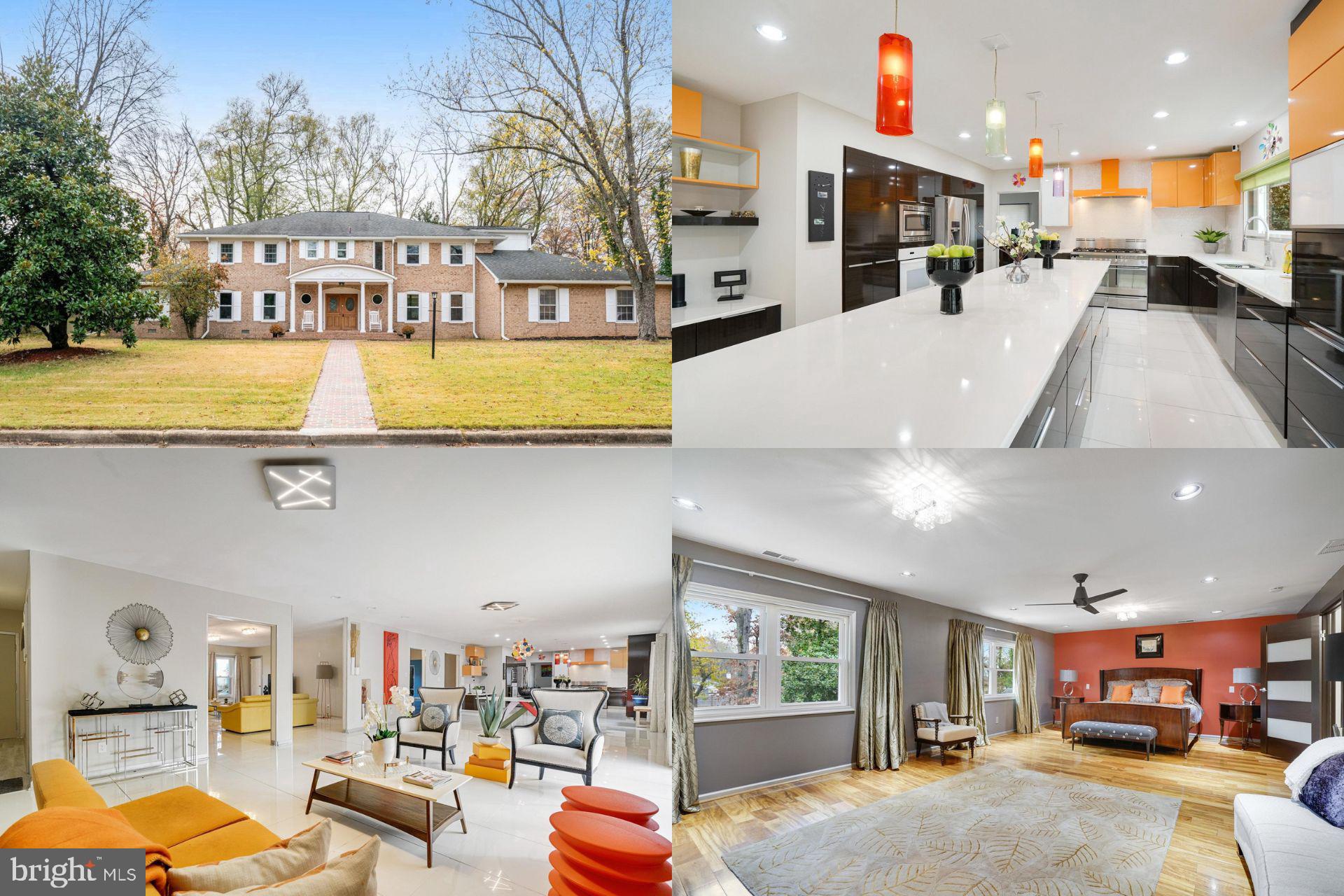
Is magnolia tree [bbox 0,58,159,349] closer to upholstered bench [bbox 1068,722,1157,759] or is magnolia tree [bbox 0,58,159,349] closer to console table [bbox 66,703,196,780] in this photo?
console table [bbox 66,703,196,780]

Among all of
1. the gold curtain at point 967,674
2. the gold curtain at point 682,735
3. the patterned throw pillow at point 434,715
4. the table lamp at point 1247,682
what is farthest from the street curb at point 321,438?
the table lamp at point 1247,682

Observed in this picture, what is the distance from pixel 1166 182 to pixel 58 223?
19.1ft

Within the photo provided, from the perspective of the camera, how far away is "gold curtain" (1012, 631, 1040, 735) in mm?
2770

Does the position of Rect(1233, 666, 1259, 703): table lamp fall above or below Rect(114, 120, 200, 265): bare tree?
below

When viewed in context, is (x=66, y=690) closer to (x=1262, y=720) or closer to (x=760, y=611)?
(x=760, y=611)

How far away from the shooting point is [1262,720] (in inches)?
101

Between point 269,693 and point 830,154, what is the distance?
4707mm

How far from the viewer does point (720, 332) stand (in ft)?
12.8

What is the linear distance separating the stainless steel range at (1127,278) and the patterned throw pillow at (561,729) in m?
3.56

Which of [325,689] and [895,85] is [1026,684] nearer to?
[895,85]

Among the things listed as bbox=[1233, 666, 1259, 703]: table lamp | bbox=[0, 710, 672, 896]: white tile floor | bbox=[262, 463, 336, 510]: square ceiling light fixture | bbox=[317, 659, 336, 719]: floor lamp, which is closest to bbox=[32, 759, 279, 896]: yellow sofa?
bbox=[0, 710, 672, 896]: white tile floor

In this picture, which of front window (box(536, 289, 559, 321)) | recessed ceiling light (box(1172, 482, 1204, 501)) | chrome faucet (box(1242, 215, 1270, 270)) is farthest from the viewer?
front window (box(536, 289, 559, 321))

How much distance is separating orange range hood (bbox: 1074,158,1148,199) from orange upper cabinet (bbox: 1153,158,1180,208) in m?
0.17

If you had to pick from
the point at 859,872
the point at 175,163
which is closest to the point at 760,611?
the point at 859,872
